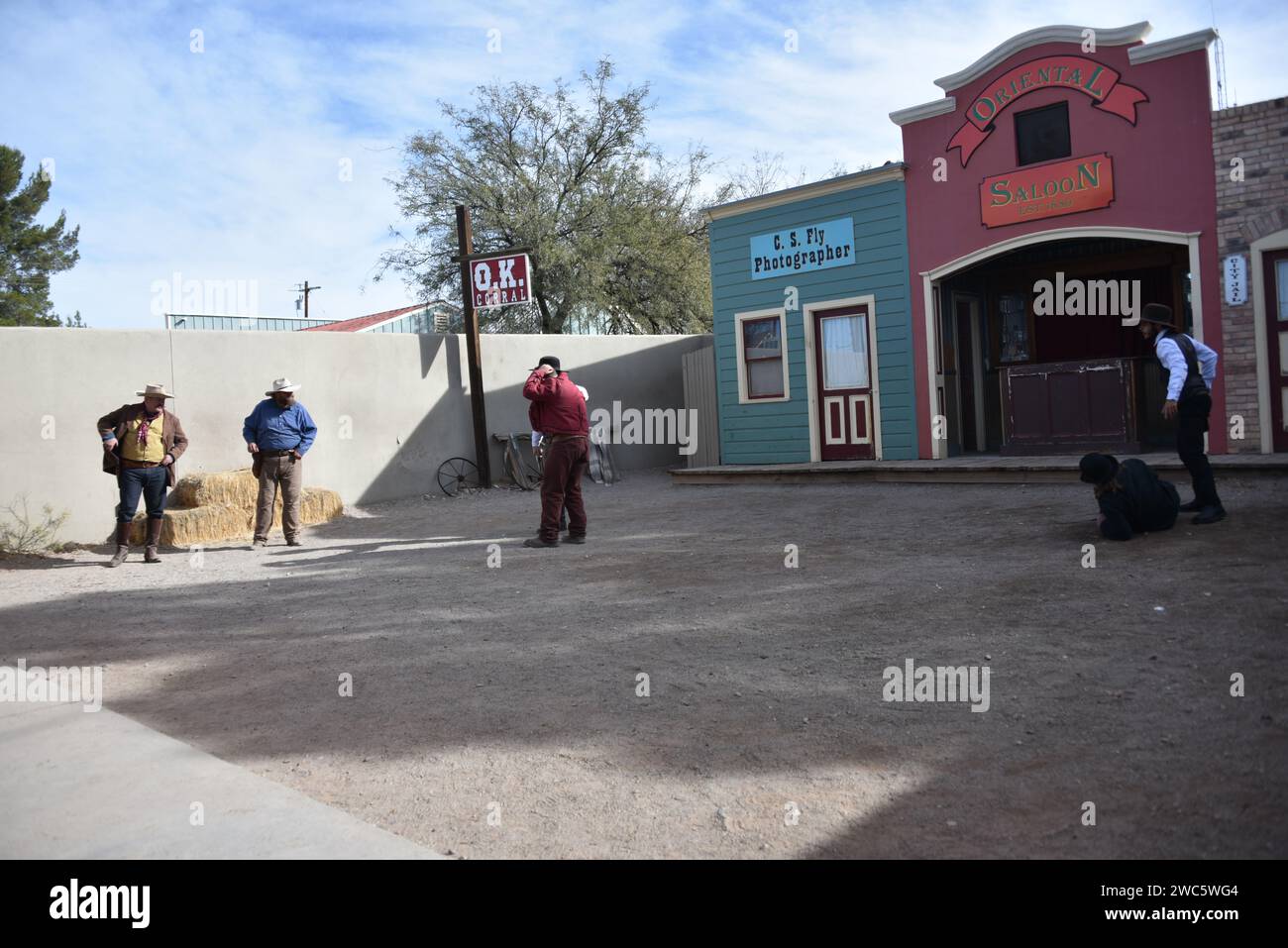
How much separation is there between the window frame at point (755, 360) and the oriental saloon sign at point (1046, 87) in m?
3.59

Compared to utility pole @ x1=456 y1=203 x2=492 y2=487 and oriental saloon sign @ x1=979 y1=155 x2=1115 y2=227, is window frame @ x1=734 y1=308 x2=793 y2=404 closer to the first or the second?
oriental saloon sign @ x1=979 y1=155 x2=1115 y2=227

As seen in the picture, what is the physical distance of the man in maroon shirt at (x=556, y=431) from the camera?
34.2ft

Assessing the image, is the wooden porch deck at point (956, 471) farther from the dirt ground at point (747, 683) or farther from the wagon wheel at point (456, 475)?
the wagon wheel at point (456, 475)

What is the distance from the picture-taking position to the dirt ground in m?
3.67

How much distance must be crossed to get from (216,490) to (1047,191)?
11.1 m

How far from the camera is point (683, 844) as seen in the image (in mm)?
3531

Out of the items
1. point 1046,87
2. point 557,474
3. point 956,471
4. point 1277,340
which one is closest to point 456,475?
point 557,474

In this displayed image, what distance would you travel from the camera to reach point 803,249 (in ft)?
53.1

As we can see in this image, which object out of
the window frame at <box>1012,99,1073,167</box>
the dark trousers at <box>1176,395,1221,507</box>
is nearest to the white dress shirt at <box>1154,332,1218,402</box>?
the dark trousers at <box>1176,395,1221,507</box>

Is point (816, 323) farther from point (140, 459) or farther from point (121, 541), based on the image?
point (121, 541)

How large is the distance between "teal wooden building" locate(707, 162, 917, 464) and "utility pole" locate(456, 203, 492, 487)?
3.92 meters

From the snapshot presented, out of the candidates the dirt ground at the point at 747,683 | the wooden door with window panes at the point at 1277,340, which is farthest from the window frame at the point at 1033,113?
the dirt ground at the point at 747,683
